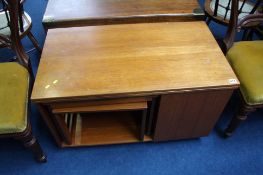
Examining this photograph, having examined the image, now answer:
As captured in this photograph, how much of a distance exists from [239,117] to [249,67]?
25 centimetres

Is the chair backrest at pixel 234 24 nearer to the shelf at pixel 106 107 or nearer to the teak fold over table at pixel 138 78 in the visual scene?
the teak fold over table at pixel 138 78

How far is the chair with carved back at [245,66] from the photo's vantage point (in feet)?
3.36

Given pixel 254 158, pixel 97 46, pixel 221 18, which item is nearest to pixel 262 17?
pixel 221 18

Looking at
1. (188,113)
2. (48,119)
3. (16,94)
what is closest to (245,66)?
(188,113)

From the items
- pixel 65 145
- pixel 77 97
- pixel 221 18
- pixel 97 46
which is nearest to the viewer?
pixel 77 97

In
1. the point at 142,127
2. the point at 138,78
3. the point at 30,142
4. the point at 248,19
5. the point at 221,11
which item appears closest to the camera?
the point at 138,78

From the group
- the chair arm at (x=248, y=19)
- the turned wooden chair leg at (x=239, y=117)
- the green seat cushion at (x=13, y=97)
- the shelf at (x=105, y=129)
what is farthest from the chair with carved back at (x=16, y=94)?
the chair arm at (x=248, y=19)

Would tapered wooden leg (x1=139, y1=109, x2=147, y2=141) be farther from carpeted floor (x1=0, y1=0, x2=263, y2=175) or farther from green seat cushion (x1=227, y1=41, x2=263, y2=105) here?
green seat cushion (x1=227, y1=41, x2=263, y2=105)

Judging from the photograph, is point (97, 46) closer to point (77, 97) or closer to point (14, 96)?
point (77, 97)

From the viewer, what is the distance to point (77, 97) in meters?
0.85

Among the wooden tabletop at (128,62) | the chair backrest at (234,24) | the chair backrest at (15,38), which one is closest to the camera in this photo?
the wooden tabletop at (128,62)

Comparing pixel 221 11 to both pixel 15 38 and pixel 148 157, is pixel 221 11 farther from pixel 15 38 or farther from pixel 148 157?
pixel 15 38

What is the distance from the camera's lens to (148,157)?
4.02 feet

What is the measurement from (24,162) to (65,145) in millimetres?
238
